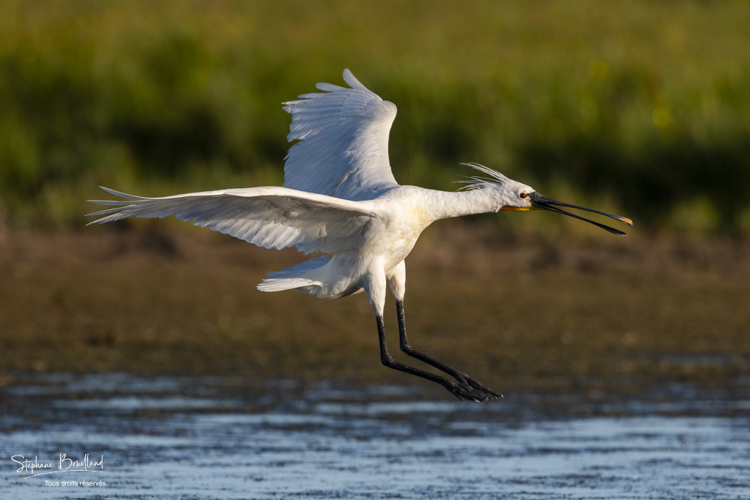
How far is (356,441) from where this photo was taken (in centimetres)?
766

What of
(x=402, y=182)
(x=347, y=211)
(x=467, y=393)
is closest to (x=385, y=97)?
(x=402, y=182)

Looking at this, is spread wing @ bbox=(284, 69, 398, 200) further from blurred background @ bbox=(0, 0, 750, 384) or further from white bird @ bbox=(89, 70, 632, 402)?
blurred background @ bbox=(0, 0, 750, 384)

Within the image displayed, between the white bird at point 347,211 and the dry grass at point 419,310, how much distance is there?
219 cm

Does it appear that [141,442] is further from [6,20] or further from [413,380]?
[6,20]

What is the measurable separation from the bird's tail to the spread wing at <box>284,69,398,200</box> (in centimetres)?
47

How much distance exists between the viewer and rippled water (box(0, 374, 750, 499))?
673 cm

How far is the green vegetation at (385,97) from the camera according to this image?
1390 cm

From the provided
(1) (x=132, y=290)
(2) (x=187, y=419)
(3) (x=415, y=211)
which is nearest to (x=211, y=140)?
(1) (x=132, y=290)

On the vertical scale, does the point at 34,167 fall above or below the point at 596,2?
below

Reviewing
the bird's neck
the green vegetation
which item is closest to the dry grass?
the green vegetation

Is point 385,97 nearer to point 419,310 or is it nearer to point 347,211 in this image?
point 419,310

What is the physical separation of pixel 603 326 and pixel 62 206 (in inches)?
227

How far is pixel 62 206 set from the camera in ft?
43.5

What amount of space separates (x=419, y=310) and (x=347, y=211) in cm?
514
